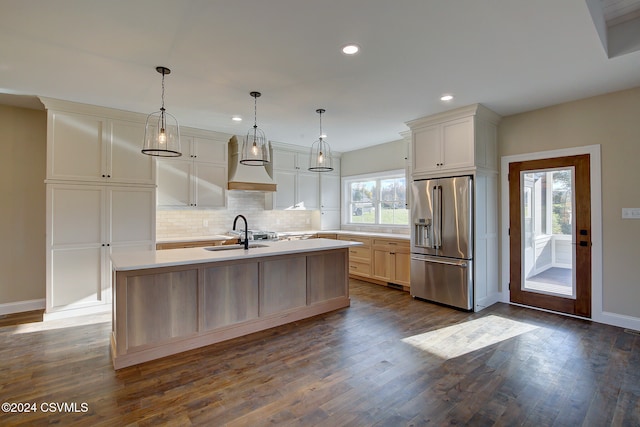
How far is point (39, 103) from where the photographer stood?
3.76 meters

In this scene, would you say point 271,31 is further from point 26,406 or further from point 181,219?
point 181,219

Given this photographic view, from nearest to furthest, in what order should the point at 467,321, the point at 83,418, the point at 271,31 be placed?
1. the point at 83,418
2. the point at 271,31
3. the point at 467,321

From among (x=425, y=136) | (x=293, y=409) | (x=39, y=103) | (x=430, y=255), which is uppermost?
(x=39, y=103)

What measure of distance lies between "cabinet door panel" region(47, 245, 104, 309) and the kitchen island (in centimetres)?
137

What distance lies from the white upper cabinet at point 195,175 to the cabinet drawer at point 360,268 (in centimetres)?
261

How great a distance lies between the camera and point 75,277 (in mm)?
3797

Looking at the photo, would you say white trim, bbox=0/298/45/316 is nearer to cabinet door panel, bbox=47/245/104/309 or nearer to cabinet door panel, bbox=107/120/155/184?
cabinet door panel, bbox=47/245/104/309

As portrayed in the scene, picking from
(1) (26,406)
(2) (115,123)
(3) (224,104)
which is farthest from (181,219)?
(1) (26,406)

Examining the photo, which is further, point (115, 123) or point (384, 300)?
point (384, 300)

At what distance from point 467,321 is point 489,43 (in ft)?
9.44

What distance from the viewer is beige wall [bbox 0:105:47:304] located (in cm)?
385

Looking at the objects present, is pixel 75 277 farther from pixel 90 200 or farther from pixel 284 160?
pixel 284 160

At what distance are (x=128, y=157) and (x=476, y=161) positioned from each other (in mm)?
4577

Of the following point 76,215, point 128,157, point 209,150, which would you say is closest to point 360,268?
point 209,150
